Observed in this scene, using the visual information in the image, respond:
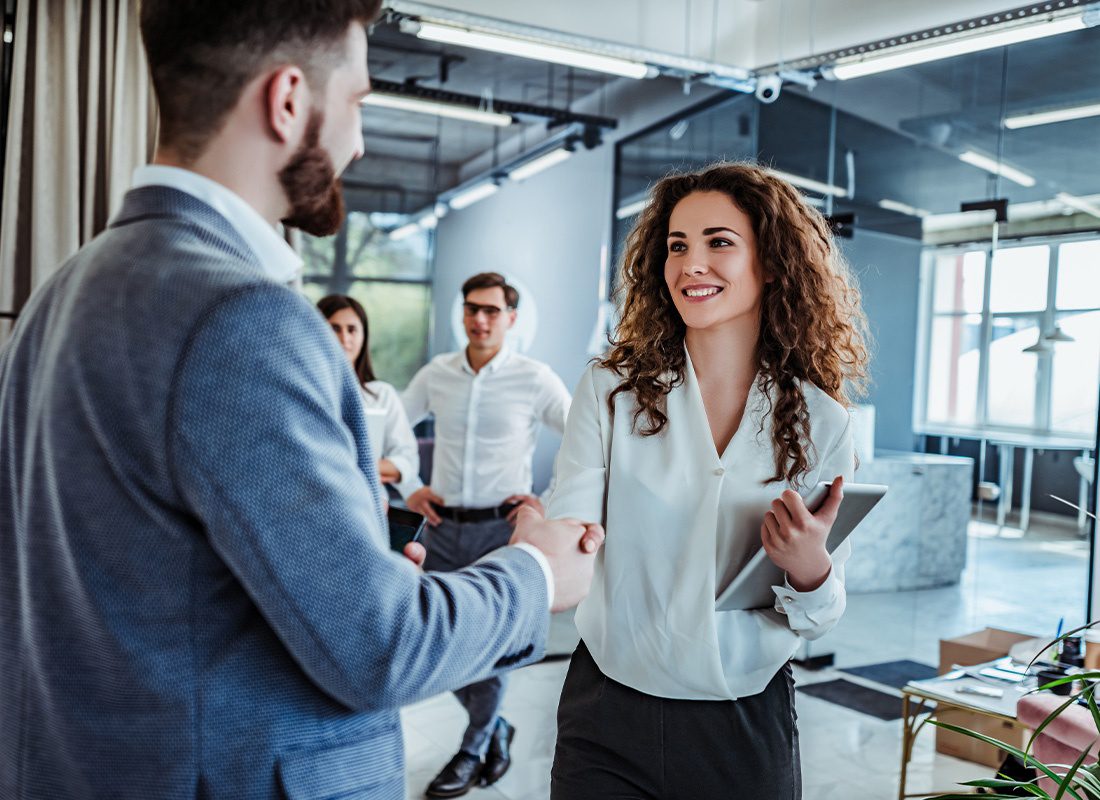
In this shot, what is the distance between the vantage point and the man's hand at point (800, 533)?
4.81ft

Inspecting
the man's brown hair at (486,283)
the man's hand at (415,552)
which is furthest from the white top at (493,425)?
the man's hand at (415,552)

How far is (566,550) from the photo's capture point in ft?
3.51

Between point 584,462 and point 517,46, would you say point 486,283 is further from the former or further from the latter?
point 584,462

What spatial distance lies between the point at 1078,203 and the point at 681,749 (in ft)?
12.8

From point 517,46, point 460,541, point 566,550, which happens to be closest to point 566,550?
point 566,550

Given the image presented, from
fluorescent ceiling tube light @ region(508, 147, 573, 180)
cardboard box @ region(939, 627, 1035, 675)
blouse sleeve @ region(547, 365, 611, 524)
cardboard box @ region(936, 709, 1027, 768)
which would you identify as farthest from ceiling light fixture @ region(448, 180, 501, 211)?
blouse sleeve @ region(547, 365, 611, 524)

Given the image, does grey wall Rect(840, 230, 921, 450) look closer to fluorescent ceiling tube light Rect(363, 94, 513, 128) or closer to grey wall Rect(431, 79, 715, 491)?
grey wall Rect(431, 79, 715, 491)

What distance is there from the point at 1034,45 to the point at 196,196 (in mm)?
4890

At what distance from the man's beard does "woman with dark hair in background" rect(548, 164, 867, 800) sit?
78cm

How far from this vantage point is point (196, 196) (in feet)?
2.87

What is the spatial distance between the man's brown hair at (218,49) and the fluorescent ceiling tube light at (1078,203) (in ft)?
14.4

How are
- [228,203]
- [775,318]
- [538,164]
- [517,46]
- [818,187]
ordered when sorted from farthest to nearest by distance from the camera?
[538,164] → [818,187] → [517,46] → [775,318] → [228,203]

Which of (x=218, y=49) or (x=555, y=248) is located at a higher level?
(x=555, y=248)

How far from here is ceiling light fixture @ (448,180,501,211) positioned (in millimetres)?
6672
